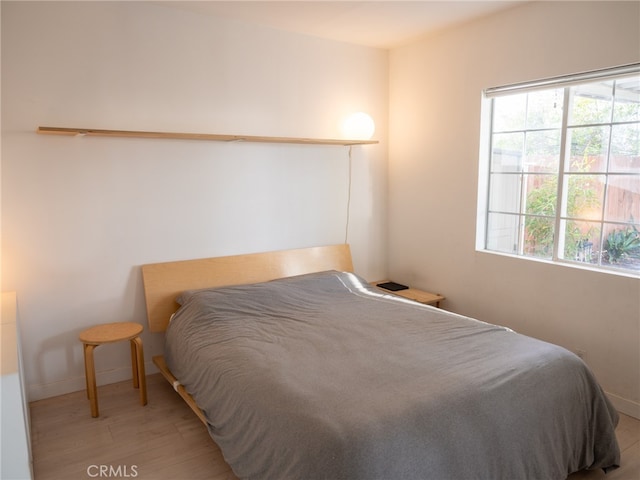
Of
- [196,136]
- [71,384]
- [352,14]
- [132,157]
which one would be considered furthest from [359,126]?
[71,384]

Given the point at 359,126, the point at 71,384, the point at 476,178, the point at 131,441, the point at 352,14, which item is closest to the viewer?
the point at 131,441

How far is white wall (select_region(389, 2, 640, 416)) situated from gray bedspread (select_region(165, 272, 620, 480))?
722mm

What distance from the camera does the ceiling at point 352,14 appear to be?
2.94 metres

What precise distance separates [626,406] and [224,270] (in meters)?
2.69

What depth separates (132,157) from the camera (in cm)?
299

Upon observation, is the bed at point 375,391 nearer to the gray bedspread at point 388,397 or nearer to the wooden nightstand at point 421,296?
the gray bedspread at point 388,397

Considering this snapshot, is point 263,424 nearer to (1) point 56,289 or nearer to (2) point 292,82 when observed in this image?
(1) point 56,289

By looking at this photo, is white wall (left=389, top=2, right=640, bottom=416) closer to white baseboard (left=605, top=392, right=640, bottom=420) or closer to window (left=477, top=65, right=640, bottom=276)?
white baseboard (left=605, top=392, right=640, bottom=420)

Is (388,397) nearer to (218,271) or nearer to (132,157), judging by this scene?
(218,271)

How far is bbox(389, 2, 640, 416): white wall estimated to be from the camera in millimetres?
2686

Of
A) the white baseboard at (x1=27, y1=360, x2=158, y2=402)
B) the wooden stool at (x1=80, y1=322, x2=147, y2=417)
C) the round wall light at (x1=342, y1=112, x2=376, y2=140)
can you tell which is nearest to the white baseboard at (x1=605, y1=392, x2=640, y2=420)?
the round wall light at (x1=342, y1=112, x2=376, y2=140)

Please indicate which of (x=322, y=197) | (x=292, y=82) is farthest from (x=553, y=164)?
(x=292, y=82)

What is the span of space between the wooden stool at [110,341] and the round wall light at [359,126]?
2182 millimetres

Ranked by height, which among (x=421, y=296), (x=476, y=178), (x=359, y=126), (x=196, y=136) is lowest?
(x=421, y=296)
